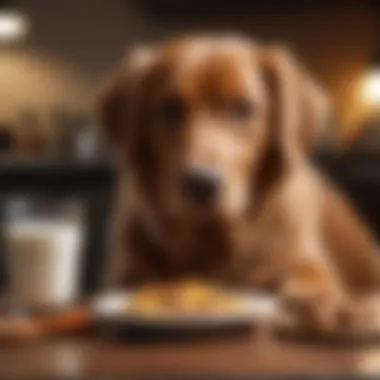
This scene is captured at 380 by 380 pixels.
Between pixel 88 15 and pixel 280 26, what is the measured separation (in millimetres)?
673

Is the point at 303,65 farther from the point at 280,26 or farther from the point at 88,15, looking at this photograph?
the point at 88,15

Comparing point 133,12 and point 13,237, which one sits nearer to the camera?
point 13,237

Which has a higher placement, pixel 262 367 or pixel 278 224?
pixel 278 224

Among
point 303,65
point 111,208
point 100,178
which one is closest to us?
point 111,208

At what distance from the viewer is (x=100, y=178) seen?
2.76 metres

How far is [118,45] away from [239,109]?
2239mm

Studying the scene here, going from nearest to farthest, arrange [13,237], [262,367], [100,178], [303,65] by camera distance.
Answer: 1. [262,367]
2. [13,237]
3. [100,178]
4. [303,65]

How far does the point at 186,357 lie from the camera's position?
0.86m

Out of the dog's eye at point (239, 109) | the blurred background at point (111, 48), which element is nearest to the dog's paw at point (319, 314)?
the dog's eye at point (239, 109)

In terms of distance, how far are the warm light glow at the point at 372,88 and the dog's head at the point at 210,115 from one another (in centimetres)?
205

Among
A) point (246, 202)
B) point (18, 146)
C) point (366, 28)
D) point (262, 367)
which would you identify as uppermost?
point (366, 28)

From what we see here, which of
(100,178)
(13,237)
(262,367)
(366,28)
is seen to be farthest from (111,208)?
(262,367)

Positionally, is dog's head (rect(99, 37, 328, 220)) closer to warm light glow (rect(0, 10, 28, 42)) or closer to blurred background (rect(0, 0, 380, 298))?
blurred background (rect(0, 0, 380, 298))

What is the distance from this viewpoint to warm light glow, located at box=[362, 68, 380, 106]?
3643 millimetres
